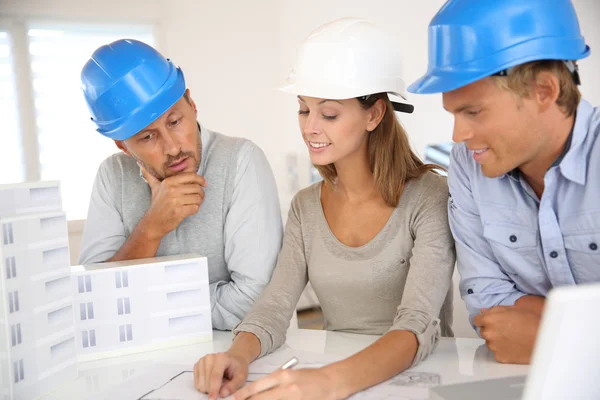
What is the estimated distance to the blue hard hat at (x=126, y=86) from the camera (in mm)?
1803

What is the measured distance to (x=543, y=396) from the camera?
2.35 ft

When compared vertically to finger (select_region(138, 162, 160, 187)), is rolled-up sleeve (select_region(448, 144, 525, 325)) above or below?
below

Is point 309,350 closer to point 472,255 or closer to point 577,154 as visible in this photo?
point 472,255

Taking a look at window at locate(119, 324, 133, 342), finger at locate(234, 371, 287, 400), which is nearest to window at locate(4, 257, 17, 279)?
window at locate(119, 324, 133, 342)

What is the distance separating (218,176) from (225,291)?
1.26ft

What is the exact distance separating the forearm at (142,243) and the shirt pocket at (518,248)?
98 cm

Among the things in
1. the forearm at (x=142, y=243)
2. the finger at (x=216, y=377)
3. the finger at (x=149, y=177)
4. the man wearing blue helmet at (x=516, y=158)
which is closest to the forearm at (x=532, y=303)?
the man wearing blue helmet at (x=516, y=158)

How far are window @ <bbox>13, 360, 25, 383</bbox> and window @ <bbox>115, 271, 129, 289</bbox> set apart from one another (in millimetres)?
349

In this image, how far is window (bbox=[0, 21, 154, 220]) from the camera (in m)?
4.54

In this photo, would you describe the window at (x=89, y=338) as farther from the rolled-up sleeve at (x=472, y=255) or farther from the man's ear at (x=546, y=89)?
the man's ear at (x=546, y=89)

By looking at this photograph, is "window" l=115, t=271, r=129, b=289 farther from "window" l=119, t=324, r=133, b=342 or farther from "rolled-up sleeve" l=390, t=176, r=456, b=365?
"rolled-up sleeve" l=390, t=176, r=456, b=365

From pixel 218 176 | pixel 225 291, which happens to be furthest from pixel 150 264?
pixel 218 176

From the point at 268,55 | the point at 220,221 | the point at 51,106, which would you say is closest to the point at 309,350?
the point at 220,221

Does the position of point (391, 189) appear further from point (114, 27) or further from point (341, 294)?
point (114, 27)
